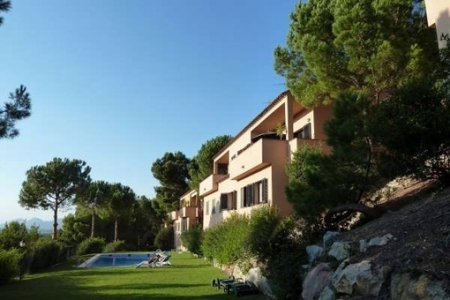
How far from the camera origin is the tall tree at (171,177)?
52.9 metres

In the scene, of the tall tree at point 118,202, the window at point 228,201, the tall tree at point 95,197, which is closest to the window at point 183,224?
the tall tree at point 118,202

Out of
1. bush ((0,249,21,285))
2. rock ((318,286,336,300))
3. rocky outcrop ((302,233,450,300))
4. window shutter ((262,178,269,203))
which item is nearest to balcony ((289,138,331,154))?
window shutter ((262,178,269,203))

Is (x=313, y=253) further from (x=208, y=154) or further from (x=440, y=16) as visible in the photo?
(x=208, y=154)

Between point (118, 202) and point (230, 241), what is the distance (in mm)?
36545

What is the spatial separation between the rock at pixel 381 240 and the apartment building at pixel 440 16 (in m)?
6.82

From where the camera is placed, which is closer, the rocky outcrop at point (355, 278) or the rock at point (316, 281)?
the rocky outcrop at point (355, 278)

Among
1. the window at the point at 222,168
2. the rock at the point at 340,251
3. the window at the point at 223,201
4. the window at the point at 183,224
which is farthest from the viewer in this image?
the window at the point at 183,224

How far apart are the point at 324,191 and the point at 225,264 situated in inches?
305

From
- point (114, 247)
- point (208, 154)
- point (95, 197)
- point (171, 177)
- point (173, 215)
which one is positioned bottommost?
point (114, 247)

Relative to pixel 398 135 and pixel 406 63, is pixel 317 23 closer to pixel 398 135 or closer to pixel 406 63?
pixel 406 63

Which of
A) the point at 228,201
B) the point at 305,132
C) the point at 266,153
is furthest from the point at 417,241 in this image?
the point at 228,201

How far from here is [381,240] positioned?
6.25m

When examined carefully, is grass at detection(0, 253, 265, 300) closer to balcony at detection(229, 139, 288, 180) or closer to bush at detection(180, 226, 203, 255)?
balcony at detection(229, 139, 288, 180)

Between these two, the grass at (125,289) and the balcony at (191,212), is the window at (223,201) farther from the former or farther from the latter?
the balcony at (191,212)
